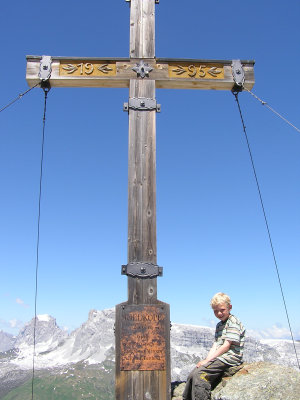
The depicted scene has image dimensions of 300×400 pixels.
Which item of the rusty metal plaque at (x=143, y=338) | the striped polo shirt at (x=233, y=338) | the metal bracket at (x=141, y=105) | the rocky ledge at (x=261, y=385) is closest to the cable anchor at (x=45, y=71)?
the metal bracket at (x=141, y=105)

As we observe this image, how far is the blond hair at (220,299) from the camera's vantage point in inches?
204

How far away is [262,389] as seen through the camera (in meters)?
4.63

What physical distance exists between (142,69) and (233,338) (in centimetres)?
478

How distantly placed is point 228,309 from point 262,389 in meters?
1.03

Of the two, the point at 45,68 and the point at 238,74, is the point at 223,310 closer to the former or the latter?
the point at 238,74

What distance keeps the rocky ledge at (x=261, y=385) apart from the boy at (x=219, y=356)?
15 cm

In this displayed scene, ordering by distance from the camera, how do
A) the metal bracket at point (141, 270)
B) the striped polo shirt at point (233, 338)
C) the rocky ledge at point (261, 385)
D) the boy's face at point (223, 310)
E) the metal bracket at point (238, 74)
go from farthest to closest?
the metal bracket at point (238, 74)
the metal bracket at point (141, 270)
the boy's face at point (223, 310)
the striped polo shirt at point (233, 338)
the rocky ledge at point (261, 385)

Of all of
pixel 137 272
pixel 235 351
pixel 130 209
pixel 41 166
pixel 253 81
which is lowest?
pixel 235 351

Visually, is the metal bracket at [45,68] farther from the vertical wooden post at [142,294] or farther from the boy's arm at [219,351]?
the boy's arm at [219,351]

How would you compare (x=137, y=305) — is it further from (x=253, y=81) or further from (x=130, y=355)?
(x=253, y=81)

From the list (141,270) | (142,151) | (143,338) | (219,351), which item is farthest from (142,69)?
(219,351)

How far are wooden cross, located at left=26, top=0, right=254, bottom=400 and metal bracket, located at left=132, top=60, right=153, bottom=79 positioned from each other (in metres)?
0.02

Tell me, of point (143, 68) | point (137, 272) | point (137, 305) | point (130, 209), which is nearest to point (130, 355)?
point (137, 305)

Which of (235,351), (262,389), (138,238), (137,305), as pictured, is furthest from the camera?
(138,238)
